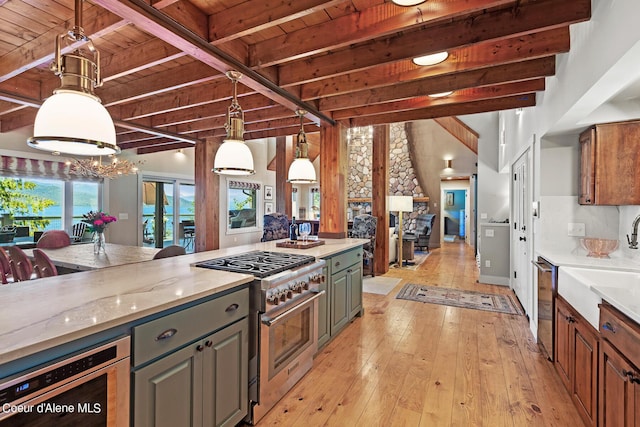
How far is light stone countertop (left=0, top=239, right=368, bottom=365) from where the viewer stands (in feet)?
3.10

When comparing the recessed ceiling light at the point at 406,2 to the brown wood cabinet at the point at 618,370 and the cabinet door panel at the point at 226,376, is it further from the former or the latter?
the cabinet door panel at the point at 226,376

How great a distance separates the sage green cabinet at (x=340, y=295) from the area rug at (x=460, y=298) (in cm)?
131

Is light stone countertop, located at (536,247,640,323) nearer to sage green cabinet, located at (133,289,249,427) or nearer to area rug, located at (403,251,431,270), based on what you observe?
sage green cabinet, located at (133,289,249,427)

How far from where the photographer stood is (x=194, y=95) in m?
3.55

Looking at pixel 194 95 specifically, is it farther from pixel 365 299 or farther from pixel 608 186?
pixel 608 186

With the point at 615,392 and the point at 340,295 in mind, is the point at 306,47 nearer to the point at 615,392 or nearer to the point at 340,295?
the point at 340,295

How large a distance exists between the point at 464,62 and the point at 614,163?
135 cm

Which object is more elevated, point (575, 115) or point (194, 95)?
point (194, 95)

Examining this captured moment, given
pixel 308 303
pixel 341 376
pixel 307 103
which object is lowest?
pixel 341 376

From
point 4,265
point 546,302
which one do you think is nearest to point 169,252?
point 4,265

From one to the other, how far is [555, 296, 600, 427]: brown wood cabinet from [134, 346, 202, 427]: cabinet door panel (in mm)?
2010

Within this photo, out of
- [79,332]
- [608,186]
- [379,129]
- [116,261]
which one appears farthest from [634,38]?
[379,129]

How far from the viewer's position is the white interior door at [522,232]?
11.0 feet

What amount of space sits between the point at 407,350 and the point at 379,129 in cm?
441
